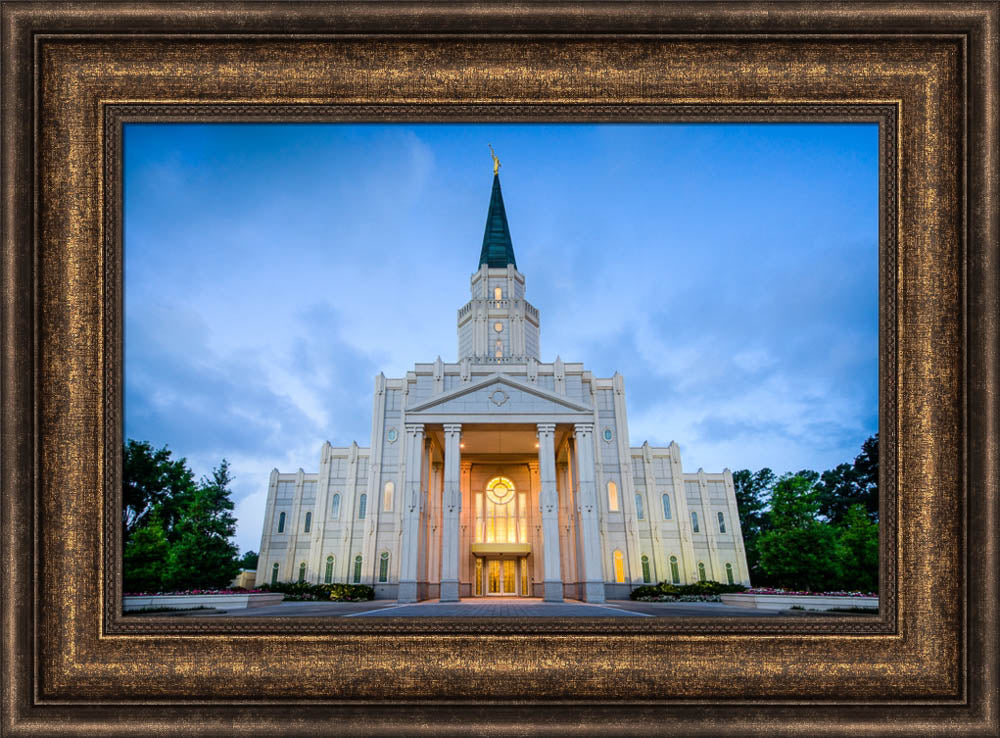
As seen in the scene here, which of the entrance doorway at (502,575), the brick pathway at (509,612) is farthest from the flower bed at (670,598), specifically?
the brick pathway at (509,612)

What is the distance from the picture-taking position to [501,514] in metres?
42.2

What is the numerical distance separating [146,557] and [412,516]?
85.2ft

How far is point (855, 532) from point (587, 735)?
6.02 metres

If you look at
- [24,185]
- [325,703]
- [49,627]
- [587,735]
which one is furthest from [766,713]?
[24,185]

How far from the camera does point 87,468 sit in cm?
744

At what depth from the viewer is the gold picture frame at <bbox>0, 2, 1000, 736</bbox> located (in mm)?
7168

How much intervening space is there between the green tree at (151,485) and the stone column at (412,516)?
70.4 ft

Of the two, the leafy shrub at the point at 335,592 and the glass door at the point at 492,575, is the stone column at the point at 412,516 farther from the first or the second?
the glass door at the point at 492,575

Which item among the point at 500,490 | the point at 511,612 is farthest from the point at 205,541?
the point at 500,490

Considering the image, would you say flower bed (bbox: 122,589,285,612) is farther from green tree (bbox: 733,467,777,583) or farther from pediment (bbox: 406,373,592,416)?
pediment (bbox: 406,373,592,416)

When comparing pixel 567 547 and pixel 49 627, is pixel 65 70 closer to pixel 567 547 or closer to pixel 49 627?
pixel 49 627

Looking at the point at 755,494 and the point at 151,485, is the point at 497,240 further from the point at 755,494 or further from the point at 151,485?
the point at 151,485

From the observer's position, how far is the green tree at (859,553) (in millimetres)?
7852

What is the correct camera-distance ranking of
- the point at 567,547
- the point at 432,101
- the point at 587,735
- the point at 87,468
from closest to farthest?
the point at 587,735 < the point at 87,468 < the point at 432,101 < the point at 567,547
